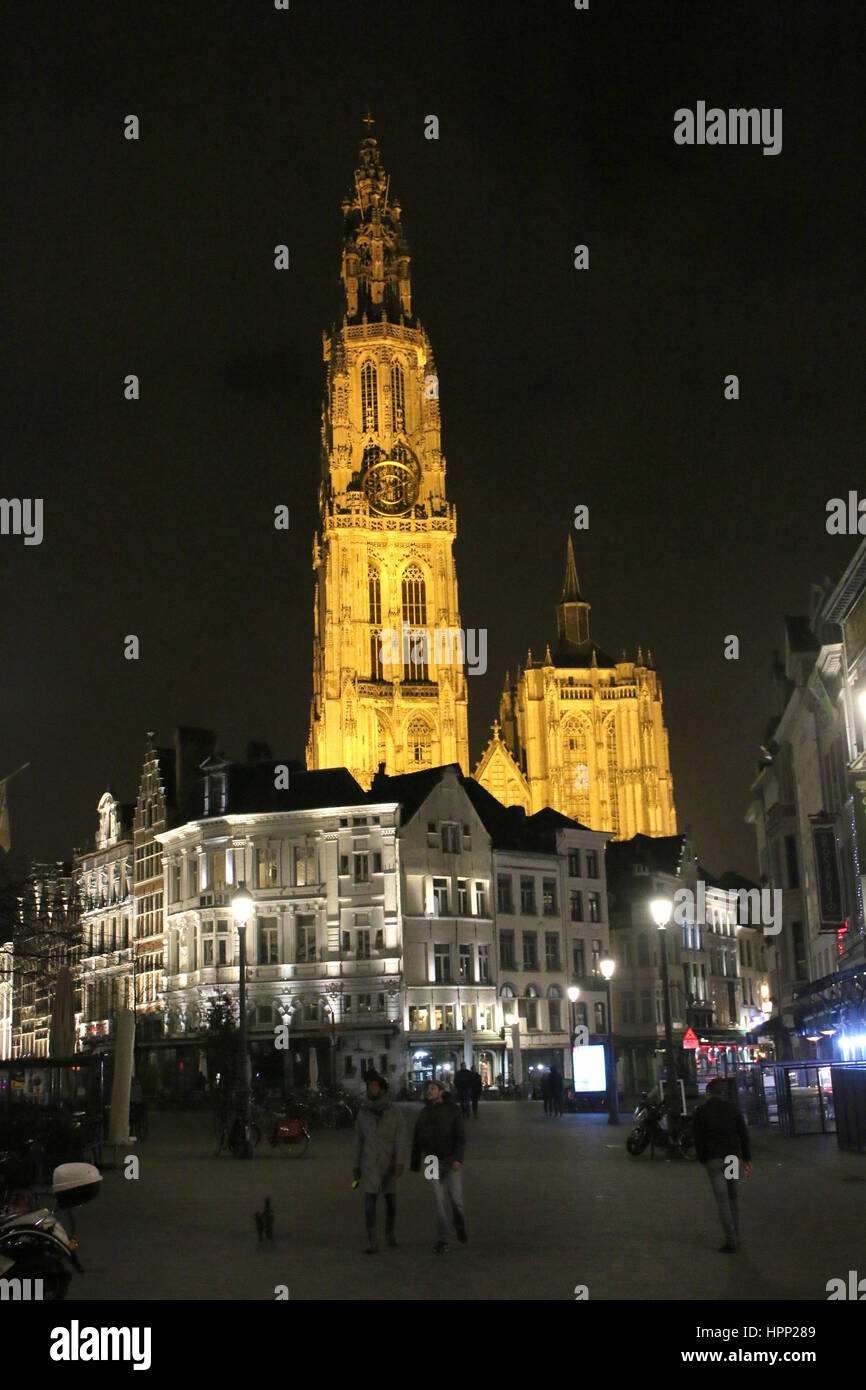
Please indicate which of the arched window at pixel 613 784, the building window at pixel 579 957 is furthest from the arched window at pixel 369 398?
the building window at pixel 579 957

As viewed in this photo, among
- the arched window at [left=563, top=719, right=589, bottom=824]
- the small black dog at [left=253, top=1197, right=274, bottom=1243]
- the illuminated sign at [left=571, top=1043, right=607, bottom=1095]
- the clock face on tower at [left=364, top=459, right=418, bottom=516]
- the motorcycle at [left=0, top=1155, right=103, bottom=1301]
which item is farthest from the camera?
the arched window at [left=563, top=719, right=589, bottom=824]

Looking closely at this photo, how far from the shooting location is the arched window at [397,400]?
13000cm

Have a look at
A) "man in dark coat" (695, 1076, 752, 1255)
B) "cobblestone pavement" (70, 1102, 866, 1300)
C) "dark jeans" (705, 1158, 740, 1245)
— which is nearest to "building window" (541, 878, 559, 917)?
"cobblestone pavement" (70, 1102, 866, 1300)

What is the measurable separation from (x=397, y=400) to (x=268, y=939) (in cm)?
7119

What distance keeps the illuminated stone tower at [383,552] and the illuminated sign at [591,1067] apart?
6930cm

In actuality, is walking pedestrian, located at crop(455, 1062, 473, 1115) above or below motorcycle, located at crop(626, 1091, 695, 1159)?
above

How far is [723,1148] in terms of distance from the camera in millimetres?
15164

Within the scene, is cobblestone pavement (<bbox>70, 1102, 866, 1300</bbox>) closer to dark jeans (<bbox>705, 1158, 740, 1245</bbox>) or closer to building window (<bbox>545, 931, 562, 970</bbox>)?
dark jeans (<bbox>705, 1158, 740, 1245</bbox>)

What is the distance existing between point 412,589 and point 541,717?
1705cm

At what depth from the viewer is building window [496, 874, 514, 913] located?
2835 inches

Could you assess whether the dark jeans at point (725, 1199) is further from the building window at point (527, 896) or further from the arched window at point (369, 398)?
the arched window at point (369, 398)

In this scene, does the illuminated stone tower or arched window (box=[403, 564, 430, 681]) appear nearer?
the illuminated stone tower

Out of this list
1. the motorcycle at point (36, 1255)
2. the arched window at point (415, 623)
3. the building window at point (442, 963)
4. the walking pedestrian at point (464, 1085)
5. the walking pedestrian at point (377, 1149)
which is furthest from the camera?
the arched window at point (415, 623)

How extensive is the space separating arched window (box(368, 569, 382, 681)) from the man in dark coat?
4094 inches
